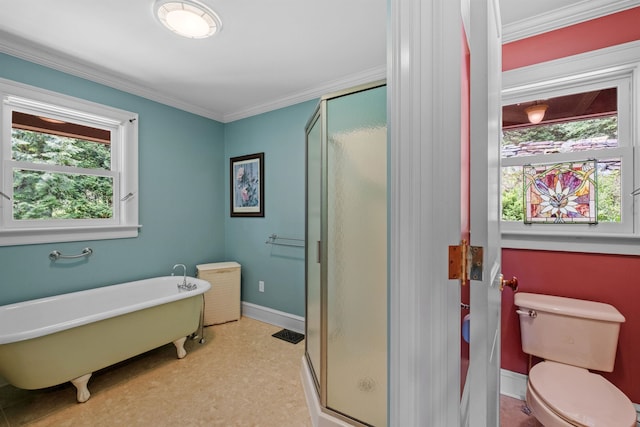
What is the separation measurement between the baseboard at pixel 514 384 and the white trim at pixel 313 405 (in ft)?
3.79

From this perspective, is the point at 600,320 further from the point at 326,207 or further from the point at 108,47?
the point at 108,47

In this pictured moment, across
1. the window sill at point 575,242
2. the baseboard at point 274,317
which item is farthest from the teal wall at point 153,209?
the window sill at point 575,242

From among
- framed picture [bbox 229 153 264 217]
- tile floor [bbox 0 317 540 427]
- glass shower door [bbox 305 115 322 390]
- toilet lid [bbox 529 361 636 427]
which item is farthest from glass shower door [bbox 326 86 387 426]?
framed picture [bbox 229 153 264 217]

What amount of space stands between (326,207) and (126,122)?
92.2 inches

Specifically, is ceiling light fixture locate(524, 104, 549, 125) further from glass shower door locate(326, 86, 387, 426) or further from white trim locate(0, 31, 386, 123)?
glass shower door locate(326, 86, 387, 426)

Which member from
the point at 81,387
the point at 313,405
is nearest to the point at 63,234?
the point at 81,387

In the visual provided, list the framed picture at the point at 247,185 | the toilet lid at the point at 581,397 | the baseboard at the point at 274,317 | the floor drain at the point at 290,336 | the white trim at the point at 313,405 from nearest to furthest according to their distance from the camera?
the toilet lid at the point at 581,397 → the white trim at the point at 313,405 → the floor drain at the point at 290,336 → the baseboard at the point at 274,317 → the framed picture at the point at 247,185

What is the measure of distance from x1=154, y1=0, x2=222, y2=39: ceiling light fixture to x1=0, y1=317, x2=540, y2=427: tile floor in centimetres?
247

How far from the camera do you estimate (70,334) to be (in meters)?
1.76

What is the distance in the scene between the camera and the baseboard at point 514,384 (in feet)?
5.94

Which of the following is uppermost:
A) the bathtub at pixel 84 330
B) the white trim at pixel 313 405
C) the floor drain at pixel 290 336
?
the bathtub at pixel 84 330

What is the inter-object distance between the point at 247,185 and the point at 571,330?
308 cm

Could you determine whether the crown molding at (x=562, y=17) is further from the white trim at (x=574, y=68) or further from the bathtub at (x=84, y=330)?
the bathtub at (x=84, y=330)

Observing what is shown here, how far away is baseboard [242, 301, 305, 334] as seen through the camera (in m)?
2.93
